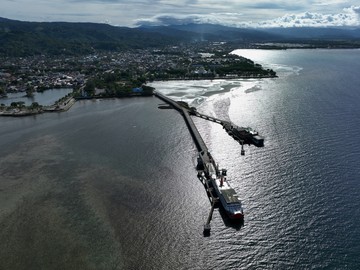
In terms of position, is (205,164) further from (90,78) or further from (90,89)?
(90,78)

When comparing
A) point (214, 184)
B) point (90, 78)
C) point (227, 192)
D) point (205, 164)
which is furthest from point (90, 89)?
point (227, 192)

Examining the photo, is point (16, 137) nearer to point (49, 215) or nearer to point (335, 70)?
point (49, 215)

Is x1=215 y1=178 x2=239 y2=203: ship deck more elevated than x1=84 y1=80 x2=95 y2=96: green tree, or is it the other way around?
x1=84 y1=80 x2=95 y2=96: green tree

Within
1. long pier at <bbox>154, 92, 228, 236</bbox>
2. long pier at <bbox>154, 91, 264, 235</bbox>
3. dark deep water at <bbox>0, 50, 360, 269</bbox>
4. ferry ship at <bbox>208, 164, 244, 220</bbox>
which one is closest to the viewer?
dark deep water at <bbox>0, 50, 360, 269</bbox>

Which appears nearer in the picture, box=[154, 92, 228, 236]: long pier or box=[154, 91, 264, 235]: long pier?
box=[154, 92, 228, 236]: long pier

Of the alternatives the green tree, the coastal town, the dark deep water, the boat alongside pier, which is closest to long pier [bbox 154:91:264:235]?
the boat alongside pier

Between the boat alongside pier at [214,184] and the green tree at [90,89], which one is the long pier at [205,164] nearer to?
the boat alongside pier at [214,184]

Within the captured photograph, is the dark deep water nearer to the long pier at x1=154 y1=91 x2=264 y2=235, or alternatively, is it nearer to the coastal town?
the long pier at x1=154 y1=91 x2=264 y2=235

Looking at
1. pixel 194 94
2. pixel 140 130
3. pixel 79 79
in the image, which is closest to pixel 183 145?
pixel 140 130

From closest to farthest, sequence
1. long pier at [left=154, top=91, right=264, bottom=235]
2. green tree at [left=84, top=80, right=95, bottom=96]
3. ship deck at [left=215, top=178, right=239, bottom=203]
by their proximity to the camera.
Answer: ship deck at [left=215, top=178, right=239, bottom=203] < long pier at [left=154, top=91, right=264, bottom=235] < green tree at [left=84, top=80, right=95, bottom=96]

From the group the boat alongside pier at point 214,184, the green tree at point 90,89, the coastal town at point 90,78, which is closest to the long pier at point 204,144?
the boat alongside pier at point 214,184
